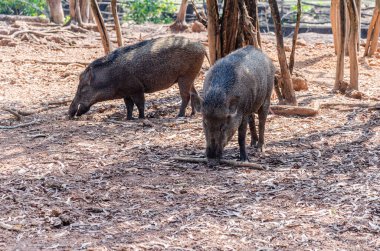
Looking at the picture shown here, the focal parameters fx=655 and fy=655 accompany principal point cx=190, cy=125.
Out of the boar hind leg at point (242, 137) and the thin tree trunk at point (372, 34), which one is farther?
the thin tree trunk at point (372, 34)

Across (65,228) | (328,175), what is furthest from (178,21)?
(65,228)

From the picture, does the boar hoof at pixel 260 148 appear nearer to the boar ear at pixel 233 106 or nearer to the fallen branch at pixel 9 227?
the boar ear at pixel 233 106

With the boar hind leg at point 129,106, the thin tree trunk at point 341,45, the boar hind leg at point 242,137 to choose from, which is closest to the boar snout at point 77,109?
the boar hind leg at point 129,106

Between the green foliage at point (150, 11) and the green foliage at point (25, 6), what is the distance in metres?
3.31

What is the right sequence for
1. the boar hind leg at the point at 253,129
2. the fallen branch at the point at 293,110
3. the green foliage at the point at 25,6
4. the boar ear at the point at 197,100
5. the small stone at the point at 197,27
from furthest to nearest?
the green foliage at the point at 25,6 < the small stone at the point at 197,27 < the fallen branch at the point at 293,110 < the boar hind leg at the point at 253,129 < the boar ear at the point at 197,100

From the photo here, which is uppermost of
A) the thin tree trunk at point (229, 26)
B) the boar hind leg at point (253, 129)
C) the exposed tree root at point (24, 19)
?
the thin tree trunk at point (229, 26)

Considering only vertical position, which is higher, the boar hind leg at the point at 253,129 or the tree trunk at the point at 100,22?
the tree trunk at the point at 100,22

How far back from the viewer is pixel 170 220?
4.96m

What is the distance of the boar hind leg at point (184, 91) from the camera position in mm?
9250

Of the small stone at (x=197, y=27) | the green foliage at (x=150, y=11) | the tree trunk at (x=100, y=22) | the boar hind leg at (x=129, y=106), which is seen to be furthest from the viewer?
the green foliage at (x=150, y=11)

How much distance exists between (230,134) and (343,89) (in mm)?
4683

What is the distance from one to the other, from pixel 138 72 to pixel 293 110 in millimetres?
2236

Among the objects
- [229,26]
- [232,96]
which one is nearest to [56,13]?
[229,26]

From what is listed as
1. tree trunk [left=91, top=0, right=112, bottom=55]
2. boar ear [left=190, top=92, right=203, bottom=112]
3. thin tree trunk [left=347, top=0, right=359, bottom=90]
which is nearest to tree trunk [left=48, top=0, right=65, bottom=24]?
tree trunk [left=91, top=0, right=112, bottom=55]
